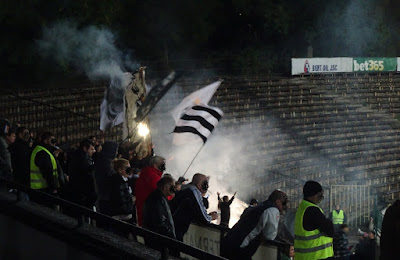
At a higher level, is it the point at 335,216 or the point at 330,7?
the point at 330,7

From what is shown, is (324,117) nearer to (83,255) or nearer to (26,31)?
(26,31)

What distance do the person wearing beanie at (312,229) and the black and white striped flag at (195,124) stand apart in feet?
12.0

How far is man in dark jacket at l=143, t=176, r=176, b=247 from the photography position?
6523 millimetres

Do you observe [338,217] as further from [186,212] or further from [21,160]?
[186,212]

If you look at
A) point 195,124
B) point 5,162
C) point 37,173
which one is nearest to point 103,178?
point 37,173

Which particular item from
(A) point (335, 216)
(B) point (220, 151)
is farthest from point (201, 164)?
(A) point (335, 216)

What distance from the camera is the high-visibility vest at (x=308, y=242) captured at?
6.42 m

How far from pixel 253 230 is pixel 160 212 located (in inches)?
35.0

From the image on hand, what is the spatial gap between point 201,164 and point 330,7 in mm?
21605

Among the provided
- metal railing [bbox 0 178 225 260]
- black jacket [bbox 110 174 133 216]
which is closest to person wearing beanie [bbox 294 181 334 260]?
metal railing [bbox 0 178 225 260]

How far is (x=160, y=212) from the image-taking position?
6.55m

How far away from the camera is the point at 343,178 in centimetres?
2425

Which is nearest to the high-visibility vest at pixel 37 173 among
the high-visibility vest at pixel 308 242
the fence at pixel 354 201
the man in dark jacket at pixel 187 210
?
the man in dark jacket at pixel 187 210

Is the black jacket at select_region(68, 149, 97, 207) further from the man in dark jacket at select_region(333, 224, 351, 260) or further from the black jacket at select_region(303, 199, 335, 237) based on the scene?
the man in dark jacket at select_region(333, 224, 351, 260)
